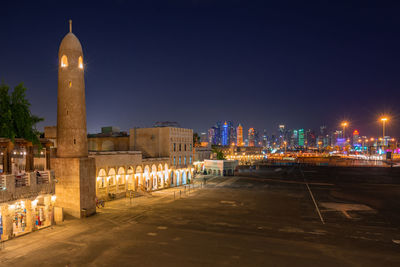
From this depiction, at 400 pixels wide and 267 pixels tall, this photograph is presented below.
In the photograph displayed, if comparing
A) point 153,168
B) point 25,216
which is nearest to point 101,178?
point 153,168

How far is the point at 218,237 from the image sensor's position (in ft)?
67.6

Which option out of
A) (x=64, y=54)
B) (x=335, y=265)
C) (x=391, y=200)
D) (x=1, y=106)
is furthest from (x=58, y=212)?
(x=391, y=200)

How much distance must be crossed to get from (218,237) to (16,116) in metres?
21.3

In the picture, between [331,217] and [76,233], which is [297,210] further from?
[76,233]

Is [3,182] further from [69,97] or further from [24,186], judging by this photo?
[69,97]

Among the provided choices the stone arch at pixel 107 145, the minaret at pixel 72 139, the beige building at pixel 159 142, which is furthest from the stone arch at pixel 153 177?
the minaret at pixel 72 139

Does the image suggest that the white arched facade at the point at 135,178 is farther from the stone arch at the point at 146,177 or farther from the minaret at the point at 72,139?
the minaret at the point at 72,139

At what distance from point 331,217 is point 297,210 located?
3707mm

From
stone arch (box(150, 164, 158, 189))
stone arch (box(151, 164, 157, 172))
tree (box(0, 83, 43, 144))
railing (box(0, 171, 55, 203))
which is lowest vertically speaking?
stone arch (box(150, 164, 158, 189))

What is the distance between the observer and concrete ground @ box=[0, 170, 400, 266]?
16.7m

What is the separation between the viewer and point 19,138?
2400 centimetres

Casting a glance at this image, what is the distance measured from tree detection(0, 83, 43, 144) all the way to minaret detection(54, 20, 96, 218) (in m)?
3.61

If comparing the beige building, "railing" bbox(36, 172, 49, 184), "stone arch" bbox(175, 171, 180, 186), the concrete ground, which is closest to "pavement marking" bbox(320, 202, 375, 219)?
the concrete ground

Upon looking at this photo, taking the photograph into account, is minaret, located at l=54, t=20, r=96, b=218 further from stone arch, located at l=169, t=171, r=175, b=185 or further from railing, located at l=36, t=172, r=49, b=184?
stone arch, located at l=169, t=171, r=175, b=185
